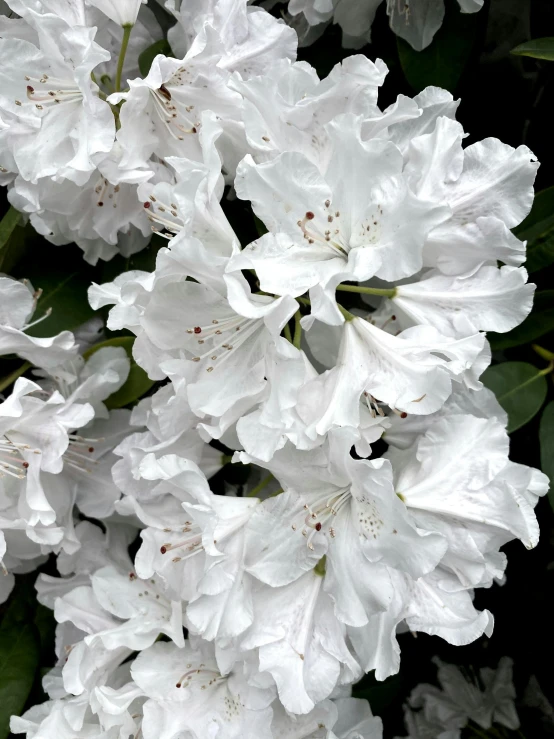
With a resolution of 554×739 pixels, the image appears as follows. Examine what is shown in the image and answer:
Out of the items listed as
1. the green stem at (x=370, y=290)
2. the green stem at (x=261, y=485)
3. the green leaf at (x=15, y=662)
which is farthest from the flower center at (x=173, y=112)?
the green leaf at (x=15, y=662)

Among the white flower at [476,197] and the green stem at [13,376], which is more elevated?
the white flower at [476,197]

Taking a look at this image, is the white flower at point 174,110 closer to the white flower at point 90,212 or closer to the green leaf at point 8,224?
the white flower at point 90,212

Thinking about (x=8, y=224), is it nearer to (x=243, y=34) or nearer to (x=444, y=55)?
(x=243, y=34)

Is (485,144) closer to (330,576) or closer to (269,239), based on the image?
(269,239)

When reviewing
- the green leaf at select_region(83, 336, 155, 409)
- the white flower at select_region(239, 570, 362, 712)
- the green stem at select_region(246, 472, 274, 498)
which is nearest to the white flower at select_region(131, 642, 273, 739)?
the white flower at select_region(239, 570, 362, 712)

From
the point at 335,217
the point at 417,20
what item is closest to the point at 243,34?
the point at 417,20
